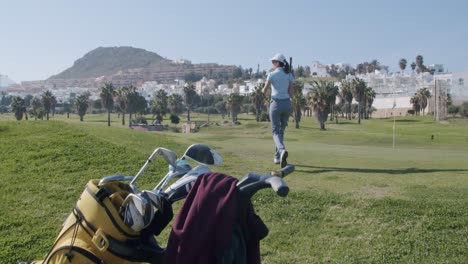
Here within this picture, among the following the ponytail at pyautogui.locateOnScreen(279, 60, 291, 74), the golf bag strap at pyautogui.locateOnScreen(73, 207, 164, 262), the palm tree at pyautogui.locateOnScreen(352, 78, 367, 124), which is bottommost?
the golf bag strap at pyautogui.locateOnScreen(73, 207, 164, 262)

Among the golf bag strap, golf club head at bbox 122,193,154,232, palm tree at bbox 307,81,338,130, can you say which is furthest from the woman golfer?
palm tree at bbox 307,81,338,130

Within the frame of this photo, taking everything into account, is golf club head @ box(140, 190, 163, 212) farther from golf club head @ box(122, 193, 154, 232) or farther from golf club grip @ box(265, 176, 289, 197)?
golf club grip @ box(265, 176, 289, 197)

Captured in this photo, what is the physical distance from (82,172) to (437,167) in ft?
23.9

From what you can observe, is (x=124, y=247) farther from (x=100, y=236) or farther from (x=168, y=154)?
(x=168, y=154)

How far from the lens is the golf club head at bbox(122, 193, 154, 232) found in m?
3.18

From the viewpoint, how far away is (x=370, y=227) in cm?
655

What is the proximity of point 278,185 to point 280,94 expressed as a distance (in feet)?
24.3

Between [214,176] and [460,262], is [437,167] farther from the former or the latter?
[214,176]

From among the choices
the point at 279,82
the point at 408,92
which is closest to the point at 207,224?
the point at 279,82

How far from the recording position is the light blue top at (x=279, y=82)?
9992 millimetres

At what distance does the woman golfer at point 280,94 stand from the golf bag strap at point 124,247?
642 cm

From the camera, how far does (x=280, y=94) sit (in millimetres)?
10148

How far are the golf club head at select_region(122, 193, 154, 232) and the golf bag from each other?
84mm

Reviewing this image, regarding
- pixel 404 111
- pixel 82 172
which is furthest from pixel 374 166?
pixel 404 111
